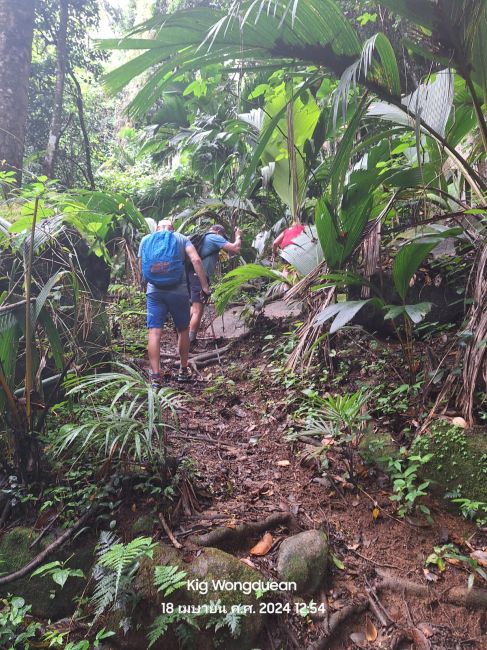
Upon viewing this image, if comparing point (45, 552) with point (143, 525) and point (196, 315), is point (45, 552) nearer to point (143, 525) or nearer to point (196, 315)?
point (143, 525)

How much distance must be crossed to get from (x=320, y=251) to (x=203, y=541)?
2.32m

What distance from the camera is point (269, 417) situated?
327 centimetres

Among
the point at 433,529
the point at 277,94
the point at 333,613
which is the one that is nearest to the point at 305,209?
the point at 277,94

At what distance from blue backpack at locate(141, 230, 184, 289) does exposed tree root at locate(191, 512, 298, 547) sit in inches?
98.7

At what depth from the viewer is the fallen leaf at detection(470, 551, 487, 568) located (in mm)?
1940

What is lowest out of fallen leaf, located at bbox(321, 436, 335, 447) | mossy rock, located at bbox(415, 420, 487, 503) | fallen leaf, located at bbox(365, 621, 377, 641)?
fallen leaf, located at bbox(365, 621, 377, 641)

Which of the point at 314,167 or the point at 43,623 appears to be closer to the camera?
the point at 43,623

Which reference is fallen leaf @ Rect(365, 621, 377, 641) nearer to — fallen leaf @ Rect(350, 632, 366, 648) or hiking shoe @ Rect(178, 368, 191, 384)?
fallen leaf @ Rect(350, 632, 366, 648)

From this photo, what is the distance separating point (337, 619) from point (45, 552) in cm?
137

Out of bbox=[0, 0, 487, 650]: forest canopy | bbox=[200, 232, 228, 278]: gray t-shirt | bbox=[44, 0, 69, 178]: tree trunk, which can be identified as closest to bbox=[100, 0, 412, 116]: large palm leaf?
bbox=[0, 0, 487, 650]: forest canopy

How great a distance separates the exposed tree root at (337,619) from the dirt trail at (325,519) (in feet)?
0.08

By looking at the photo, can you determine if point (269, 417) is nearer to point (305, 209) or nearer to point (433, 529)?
point (433, 529)

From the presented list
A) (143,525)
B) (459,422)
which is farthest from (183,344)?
(459,422)

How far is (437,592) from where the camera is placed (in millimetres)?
1889
